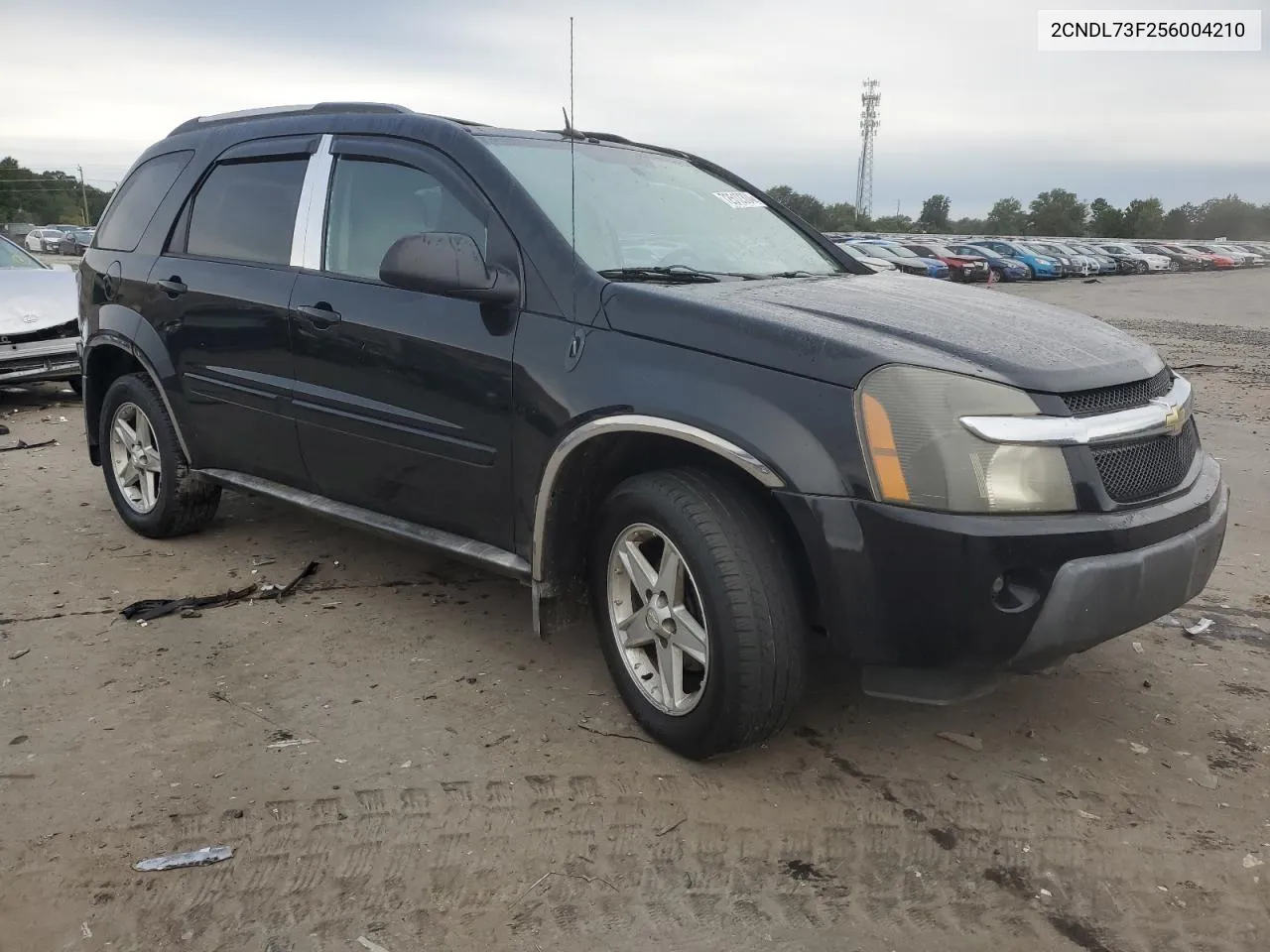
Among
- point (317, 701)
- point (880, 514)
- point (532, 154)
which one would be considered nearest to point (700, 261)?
point (532, 154)

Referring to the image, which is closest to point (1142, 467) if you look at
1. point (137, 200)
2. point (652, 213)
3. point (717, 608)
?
point (717, 608)

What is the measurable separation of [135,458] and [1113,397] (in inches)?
168

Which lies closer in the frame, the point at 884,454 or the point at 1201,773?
the point at 884,454

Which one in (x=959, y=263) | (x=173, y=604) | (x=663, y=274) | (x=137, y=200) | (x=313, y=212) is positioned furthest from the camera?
(x=959, y=263)

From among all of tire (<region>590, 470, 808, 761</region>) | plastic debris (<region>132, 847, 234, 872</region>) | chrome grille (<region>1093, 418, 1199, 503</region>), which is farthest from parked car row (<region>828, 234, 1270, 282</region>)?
plastic debris (<region>132, 847, 234, 872</region>)

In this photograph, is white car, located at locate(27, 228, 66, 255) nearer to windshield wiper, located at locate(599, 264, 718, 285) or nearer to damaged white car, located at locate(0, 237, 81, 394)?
damaged white car, located at locate(0, 237, 81, 394)

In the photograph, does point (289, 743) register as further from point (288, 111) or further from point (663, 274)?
point (288, 111)

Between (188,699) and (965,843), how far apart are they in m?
2.40

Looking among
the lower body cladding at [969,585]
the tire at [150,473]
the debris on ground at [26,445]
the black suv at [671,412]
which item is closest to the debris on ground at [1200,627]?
the black suv at [671,412]

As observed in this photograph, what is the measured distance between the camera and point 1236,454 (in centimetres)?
689

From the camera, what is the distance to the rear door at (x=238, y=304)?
12.9ft

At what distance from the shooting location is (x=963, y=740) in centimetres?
312

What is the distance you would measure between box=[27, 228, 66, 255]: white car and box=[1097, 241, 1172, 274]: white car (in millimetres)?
48974

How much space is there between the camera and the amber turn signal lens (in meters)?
2.44
